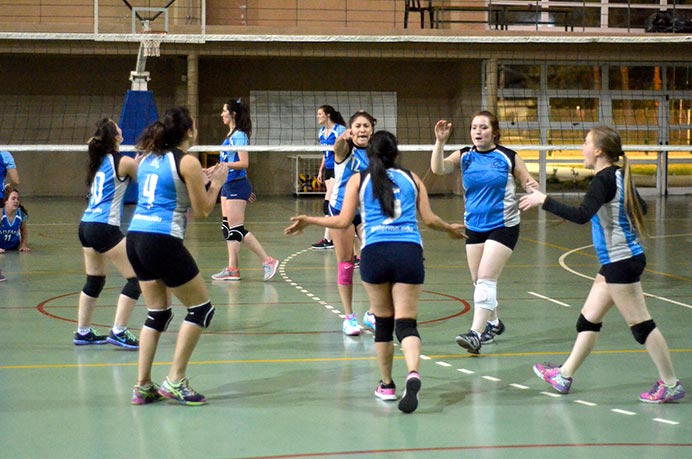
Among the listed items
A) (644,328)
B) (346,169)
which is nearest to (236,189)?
(346,169)

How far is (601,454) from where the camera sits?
4.62 metres

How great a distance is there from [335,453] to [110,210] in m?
2.94

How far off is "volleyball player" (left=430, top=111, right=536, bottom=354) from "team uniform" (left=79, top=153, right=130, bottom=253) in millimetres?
2279

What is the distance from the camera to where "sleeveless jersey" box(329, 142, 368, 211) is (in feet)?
25.1

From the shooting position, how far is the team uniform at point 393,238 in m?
5.38

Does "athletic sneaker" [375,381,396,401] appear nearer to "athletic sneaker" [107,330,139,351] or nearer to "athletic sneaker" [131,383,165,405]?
"athletic sneaker" [131,383,165,405]

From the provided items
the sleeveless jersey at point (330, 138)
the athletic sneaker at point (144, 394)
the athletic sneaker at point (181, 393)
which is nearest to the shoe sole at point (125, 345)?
the athletic sneaker at point (144, 394)

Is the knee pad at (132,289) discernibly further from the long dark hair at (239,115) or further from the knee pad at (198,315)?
the long dark hair at (239,115)

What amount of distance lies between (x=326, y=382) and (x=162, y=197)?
1.60 m

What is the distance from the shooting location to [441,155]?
697cm

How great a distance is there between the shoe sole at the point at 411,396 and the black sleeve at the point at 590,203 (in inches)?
47.1

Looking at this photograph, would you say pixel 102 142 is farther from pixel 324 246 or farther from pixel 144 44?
pixel 144 44

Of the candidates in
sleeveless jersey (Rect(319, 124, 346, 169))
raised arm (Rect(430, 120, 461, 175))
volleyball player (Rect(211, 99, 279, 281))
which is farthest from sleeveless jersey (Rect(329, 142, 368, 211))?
sleeveless jersey (Rect(319, 124, 346, 169))

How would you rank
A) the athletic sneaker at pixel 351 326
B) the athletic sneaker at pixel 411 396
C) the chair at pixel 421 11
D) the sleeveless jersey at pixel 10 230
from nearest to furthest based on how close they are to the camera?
the athletic sneaker at pixel 411 396 < the athletic sneaker at pixel 351 326 < the sleeveless jersey at pixel 10 230 < the chair at pixel 421 11
